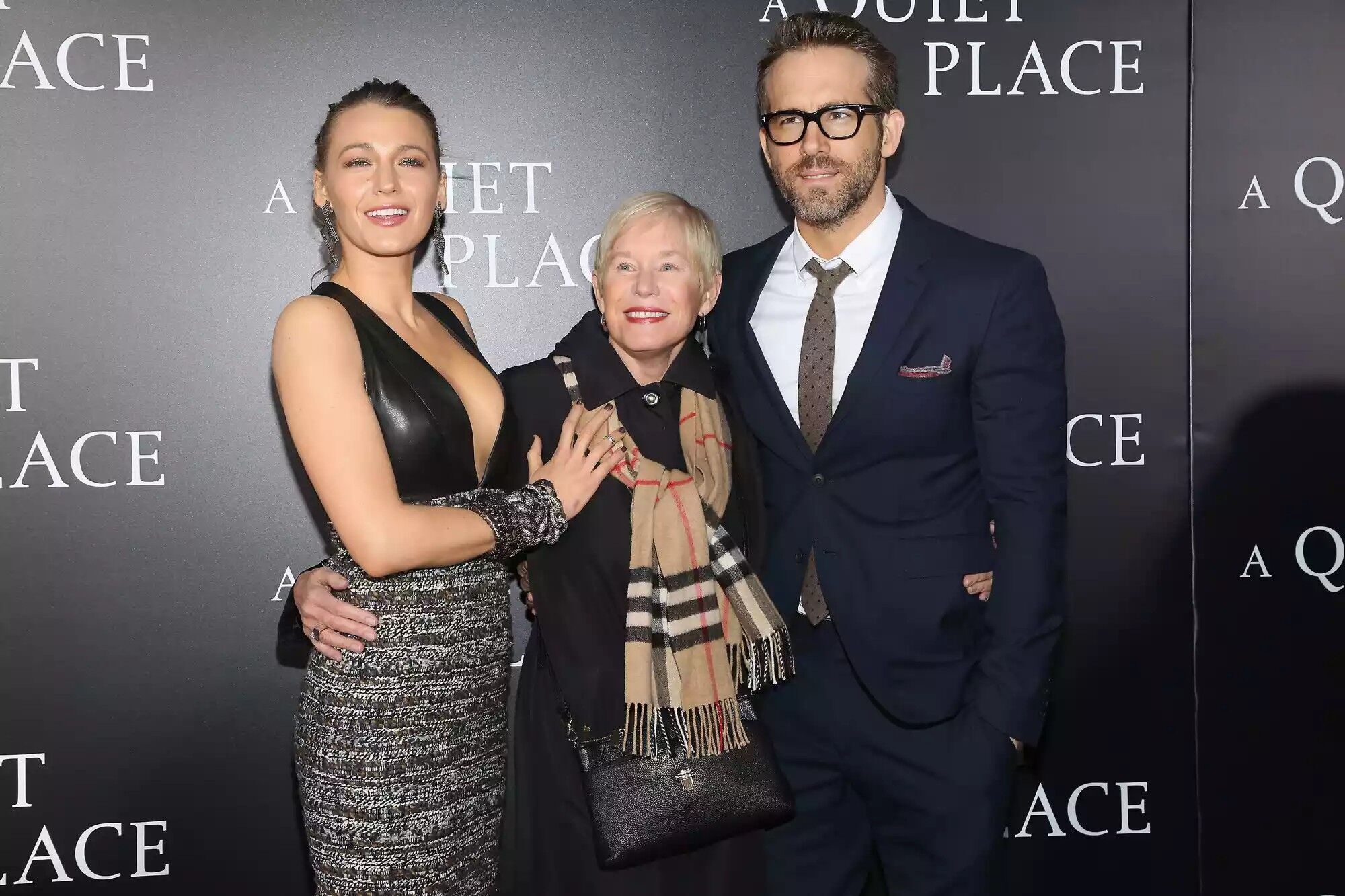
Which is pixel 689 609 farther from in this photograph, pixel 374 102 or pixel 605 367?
pixel 374 102

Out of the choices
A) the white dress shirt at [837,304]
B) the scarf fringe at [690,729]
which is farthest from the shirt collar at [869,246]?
the scarf fringe at [690,729]

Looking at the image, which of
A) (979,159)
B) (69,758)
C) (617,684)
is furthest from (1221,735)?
(69,758)

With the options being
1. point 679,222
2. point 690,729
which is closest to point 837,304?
point 679,222

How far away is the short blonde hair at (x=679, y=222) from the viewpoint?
2133mm

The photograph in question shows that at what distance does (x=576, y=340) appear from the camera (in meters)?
2.17

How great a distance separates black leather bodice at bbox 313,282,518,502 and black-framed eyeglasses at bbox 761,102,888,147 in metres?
0.87

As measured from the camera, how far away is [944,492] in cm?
218

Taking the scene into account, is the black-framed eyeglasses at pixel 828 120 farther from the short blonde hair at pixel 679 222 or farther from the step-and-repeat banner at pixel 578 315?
the step-and-repeat banner at pixel 578 315

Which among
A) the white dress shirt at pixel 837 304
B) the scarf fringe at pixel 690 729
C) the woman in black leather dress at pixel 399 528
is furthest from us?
the white dress shirt at pixel 837 304

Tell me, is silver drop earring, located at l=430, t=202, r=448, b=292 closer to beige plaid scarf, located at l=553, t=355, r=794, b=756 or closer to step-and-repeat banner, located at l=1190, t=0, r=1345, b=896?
beige plaid scarf, located at l=553, t=355, r=794, b=756

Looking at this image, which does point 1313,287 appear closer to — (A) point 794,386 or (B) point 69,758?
(A) point 794,386

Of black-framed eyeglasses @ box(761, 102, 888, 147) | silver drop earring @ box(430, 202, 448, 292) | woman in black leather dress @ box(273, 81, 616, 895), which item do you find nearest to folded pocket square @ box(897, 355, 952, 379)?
black-framed eyeglasses @ box(761, 102, 888, 147)

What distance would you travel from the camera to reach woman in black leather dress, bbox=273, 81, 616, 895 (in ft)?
6.20

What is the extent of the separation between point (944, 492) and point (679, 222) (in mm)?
731
